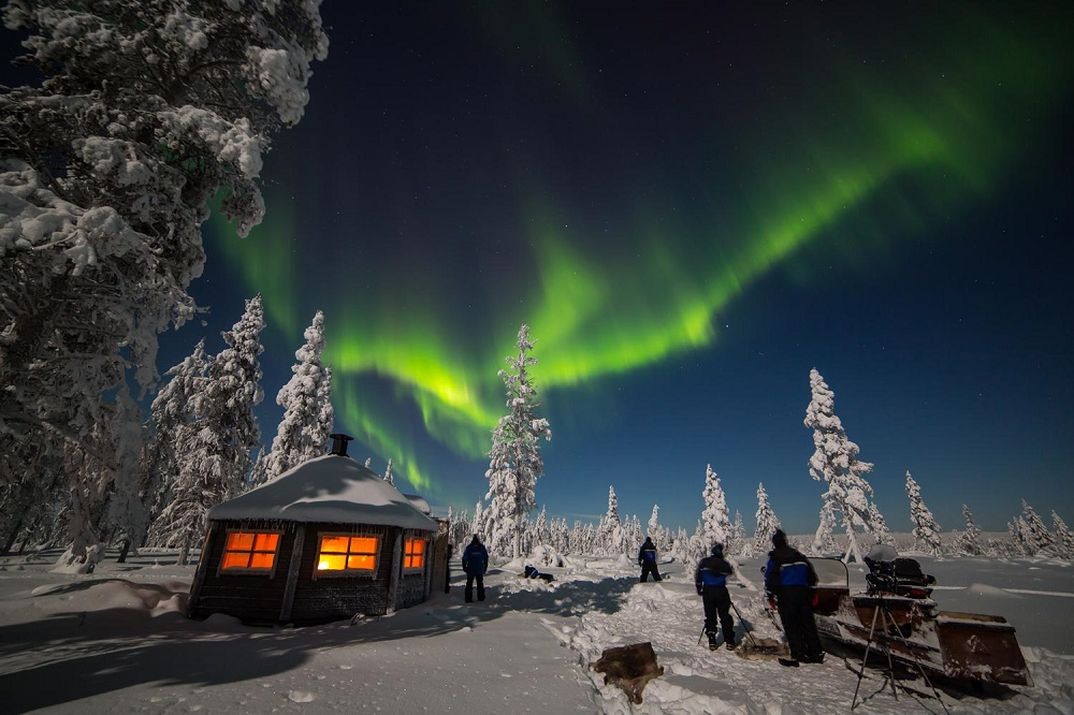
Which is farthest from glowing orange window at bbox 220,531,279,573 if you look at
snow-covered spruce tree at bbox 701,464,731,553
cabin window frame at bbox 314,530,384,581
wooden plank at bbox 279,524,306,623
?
snow-covered spruce tree at bbox 701,464,731,553

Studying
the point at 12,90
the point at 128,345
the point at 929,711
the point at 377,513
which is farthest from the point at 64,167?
the point at 929,711

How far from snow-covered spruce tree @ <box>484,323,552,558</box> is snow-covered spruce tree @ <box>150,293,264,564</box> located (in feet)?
52.1

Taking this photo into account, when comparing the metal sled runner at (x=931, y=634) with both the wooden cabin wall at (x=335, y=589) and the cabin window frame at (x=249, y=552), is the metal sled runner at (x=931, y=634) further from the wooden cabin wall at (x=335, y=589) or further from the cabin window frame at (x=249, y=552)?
the cabin window frame at (x=249, y=552)

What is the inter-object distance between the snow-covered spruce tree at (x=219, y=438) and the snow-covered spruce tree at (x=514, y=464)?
15871 millimetres

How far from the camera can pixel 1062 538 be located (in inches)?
2926

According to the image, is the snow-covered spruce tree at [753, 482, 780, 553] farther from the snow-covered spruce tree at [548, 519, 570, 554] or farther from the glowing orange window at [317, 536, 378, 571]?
the glowing orange window at [317, 536, 378, 571]

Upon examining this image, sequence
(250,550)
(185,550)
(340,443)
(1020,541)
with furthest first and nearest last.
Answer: (1020,541) → (185,550) → (340,443) → (250,550)

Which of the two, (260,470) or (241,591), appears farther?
(260,470)

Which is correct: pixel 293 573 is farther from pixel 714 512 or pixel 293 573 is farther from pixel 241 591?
pixel 714 512

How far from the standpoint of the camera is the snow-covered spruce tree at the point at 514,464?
3173cm

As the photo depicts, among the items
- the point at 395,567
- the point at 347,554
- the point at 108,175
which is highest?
the point at 108,175

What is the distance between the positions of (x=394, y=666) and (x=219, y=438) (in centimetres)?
2094

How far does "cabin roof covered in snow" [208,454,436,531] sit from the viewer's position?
1152 centimetres

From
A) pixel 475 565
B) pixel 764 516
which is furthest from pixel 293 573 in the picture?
pixel 764 516
